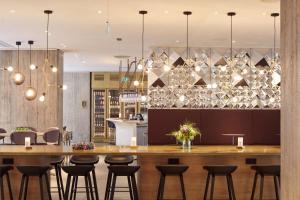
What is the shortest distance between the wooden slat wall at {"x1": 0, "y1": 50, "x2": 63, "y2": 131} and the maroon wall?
9.05 ft

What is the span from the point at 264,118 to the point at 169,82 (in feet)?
8.74

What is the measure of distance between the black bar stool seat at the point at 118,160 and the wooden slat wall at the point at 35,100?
604 centimetres

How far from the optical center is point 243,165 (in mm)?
6895

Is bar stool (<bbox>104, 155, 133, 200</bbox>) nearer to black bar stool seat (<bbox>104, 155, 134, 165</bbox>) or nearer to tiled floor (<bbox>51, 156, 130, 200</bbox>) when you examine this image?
black bar stool seat (<bbox>104, 155, 134, 165</bbox>)

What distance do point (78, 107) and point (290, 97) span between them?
16.7 m

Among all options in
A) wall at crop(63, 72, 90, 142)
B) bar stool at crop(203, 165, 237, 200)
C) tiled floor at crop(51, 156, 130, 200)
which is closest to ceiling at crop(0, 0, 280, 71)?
bar stool at crop(203, 165, 237, 200)

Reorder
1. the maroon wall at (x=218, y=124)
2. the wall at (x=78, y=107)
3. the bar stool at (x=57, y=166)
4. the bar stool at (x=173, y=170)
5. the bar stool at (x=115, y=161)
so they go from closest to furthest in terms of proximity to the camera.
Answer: the bar stool at (x=173, y=170)
the bar stool at (x=115, y=161)
the bar stool at (x=57, y=166)
the maroon wall at (x=218, y=124)
the wall at (x=78, y=107)

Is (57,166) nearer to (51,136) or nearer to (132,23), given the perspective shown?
(132,23)

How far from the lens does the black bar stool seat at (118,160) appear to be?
6.65 meters

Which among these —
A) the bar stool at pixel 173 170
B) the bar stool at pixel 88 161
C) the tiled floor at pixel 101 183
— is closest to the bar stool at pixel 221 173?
the bar stool at pixel 173 170

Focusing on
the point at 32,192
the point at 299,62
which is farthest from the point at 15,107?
the point at 299,62

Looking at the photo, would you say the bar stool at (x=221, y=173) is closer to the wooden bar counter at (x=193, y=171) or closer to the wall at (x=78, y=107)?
the wooden bar counter at (x=193, y=171)

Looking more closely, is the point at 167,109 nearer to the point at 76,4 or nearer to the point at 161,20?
the point at 161,20

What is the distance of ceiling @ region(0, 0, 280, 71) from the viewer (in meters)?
7.19
